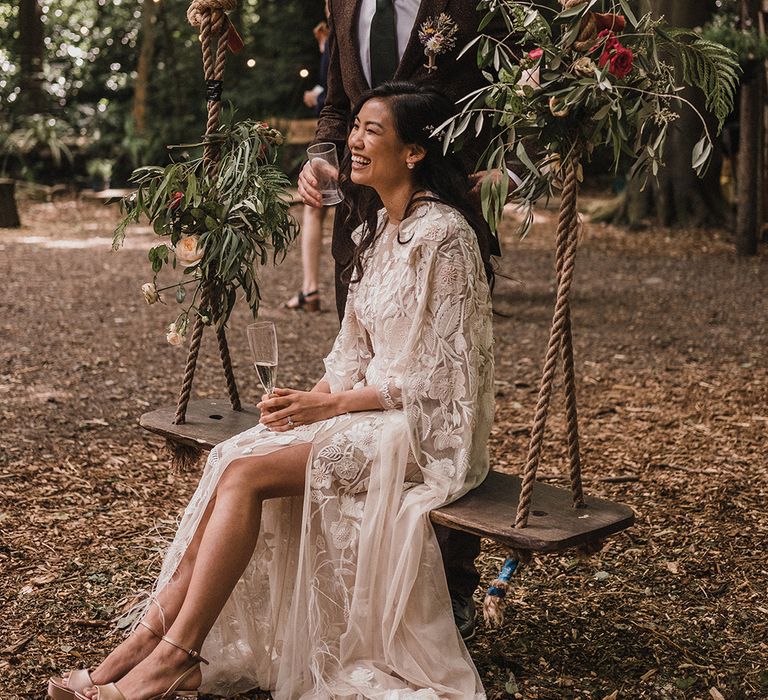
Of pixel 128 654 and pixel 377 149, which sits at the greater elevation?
pixel 377 149

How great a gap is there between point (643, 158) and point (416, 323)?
0.74 m

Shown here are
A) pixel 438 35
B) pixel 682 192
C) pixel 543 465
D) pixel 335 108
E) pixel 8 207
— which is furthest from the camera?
pixel 682 192

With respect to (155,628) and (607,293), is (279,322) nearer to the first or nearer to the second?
(607,293)

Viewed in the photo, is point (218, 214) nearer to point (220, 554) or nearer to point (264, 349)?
point (264, 349)

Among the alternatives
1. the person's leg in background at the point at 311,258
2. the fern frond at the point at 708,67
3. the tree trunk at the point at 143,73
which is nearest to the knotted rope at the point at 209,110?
the fern frond at the point at 708,67

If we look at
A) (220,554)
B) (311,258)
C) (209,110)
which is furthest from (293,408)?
(311,258)

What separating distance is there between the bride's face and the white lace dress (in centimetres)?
17

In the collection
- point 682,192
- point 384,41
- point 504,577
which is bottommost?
point 504,577

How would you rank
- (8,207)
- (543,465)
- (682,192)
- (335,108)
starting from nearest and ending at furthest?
(335,108)
(543,465)
(8,207)
(682,192)

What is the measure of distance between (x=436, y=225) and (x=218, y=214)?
0.83 meters

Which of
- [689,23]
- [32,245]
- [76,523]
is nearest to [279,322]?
[76,523]

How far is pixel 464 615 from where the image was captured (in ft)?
10.5

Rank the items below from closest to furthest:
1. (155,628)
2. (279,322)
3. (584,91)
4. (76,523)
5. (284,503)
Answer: (584,91), (155,628), (284,503), (76,523), (279,322)

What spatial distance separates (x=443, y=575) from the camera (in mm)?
2779
